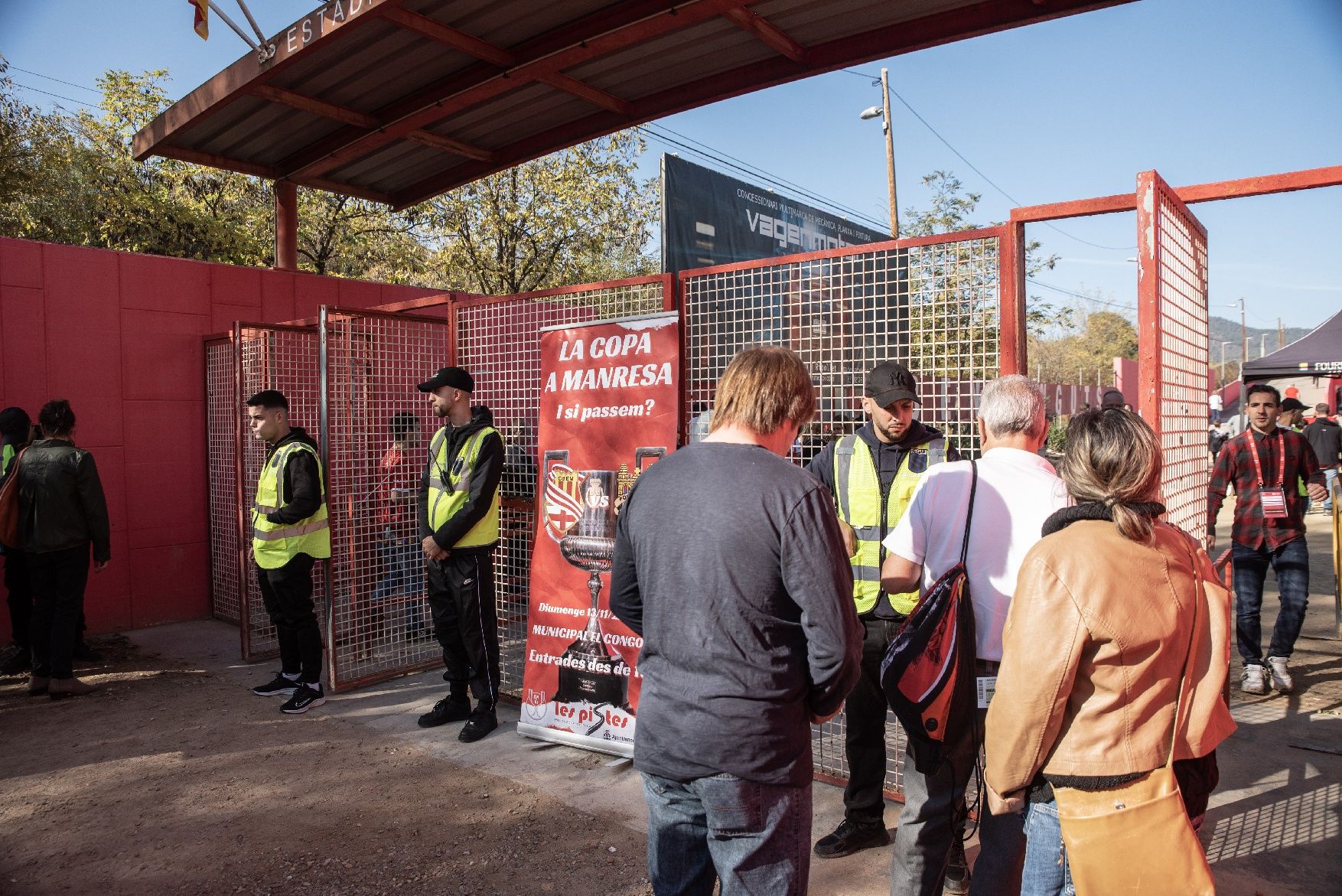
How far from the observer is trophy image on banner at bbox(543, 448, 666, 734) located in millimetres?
4223

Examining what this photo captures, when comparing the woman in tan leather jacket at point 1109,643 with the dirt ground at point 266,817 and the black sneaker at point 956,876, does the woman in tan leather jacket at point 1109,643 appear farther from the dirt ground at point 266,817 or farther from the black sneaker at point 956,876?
the dirt ground at point 266,817

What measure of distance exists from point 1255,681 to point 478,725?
485cm

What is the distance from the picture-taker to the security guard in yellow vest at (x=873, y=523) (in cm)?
316

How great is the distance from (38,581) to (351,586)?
2.04 meters

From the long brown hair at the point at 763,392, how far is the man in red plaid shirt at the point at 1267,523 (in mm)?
4317

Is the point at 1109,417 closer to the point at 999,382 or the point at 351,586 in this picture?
the point at 999,382

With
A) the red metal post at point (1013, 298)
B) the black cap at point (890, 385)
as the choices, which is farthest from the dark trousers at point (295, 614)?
the red metal post at point (1013, 298)

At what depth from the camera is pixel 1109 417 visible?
1.88 meters

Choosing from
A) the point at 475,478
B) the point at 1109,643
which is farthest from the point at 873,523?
the point at 475,478

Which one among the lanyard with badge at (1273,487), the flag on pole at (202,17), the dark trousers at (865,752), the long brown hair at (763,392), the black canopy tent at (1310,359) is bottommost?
the dark trousers at (865,752)

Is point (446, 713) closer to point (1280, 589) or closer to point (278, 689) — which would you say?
point (278, 689)

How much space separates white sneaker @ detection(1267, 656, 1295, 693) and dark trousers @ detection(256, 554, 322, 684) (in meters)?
6.16

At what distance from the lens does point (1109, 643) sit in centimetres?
172

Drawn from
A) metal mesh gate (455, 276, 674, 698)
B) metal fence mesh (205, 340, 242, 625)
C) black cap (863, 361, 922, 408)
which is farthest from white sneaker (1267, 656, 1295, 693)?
metal fence mesh (205, 340, 242, 625)
